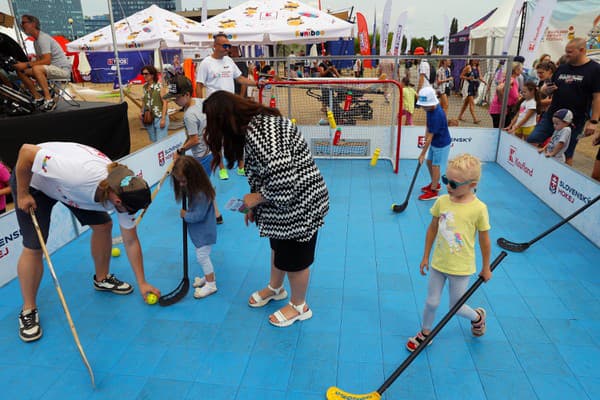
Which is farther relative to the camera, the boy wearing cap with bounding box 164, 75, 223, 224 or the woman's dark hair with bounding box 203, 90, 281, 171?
the boy wearing cap with bounding box 164, 75, 223, 224

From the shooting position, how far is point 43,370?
2.74m

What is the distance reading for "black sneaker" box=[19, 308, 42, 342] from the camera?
299 cm

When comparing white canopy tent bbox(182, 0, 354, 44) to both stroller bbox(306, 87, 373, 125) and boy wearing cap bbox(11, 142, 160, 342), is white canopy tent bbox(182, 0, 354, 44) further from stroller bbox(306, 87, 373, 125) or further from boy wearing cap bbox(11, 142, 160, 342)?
boy wearing cap bbox(11, 142, 160, 342)

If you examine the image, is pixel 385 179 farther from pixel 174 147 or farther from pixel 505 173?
pixel 174 147

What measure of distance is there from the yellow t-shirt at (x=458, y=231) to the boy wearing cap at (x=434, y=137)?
2975 mm

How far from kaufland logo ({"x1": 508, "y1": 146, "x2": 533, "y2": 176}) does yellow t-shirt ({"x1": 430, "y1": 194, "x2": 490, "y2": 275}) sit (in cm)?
439

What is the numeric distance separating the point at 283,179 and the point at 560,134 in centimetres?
474

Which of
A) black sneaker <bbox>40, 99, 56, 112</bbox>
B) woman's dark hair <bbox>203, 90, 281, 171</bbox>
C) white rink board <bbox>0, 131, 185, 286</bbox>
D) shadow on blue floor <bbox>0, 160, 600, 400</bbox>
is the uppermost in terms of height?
woman's dark hair <bbox>203, 90, 281, 171</bbox>

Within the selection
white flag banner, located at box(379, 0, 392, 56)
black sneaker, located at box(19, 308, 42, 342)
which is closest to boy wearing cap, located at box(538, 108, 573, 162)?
black sneaker, located at box(19, 308, 42, 342)

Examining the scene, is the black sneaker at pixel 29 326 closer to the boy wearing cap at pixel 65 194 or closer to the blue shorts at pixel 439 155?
the boy wearing cap at pixel 65 194

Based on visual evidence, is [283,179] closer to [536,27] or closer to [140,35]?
[536,27]

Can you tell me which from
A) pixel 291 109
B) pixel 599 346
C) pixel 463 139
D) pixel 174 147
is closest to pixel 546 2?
pixel 463 139

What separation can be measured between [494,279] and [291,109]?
613cm

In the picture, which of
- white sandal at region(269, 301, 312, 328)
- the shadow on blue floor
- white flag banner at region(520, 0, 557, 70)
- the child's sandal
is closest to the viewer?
the shadow on blue floor
